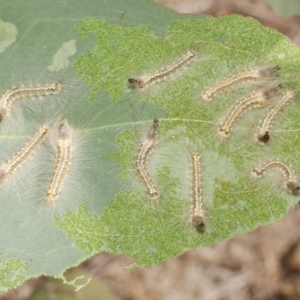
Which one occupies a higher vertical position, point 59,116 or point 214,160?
point 59,116

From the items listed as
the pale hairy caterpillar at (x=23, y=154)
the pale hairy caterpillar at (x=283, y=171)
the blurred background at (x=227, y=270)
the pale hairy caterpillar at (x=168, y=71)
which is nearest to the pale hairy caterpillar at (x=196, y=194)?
the pale hairy caterpillar at (x=283, y=171)

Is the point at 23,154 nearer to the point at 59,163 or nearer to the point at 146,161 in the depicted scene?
the point at 59,163

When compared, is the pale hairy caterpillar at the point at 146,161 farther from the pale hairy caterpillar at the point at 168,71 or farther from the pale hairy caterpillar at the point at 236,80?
the pale hairy caterpillar at the point at 236,80

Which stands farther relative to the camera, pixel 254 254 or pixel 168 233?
pixel 254 254

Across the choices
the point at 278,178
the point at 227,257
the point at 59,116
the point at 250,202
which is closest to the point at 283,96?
the point at 278,178

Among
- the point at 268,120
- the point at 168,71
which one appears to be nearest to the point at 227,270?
the point at 268,120

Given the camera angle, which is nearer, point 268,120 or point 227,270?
point 268,120

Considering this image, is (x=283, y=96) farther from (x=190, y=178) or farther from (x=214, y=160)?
(x=190, y=178)

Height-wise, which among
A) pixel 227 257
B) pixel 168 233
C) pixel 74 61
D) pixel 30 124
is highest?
pixel 74 61

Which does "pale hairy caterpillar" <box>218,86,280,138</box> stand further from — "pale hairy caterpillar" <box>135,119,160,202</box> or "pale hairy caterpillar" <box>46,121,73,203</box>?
"pale hairy caterpillar" <box>46,121,73,203</box>
